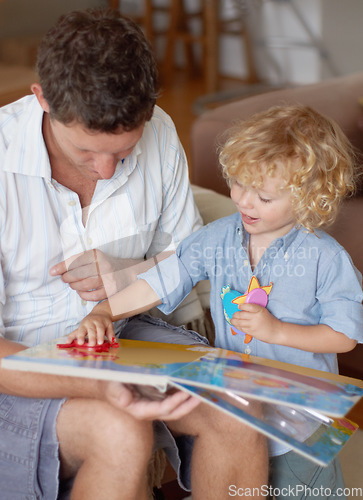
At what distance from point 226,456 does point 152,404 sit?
0.18 meters

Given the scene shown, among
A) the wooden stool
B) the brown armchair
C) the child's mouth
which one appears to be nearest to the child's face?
the child's mouth

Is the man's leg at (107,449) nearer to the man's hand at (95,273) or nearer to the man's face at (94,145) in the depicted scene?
the man's hand at (95,273)

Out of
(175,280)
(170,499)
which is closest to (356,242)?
(175,280)

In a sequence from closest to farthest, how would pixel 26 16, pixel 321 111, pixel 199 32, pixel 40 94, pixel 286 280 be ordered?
pixel 40 94
pixel 286 280
pixel 321 111
pixel 26 16
pixel 199 32

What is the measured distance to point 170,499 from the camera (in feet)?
4.84

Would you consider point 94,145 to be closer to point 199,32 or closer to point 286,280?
point 286,280

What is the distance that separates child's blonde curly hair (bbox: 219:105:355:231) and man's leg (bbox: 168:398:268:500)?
370 mm

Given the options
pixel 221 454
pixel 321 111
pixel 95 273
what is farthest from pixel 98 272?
pixel 321 111

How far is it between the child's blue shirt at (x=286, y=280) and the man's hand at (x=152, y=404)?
0.26m

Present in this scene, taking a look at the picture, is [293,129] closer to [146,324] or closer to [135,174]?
[135,174]

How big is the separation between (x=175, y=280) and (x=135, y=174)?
22cm

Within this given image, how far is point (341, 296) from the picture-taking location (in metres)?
1.17

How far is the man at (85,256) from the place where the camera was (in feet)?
3.30

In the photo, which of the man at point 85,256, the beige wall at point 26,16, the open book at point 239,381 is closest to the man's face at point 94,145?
the man at point 85,256
